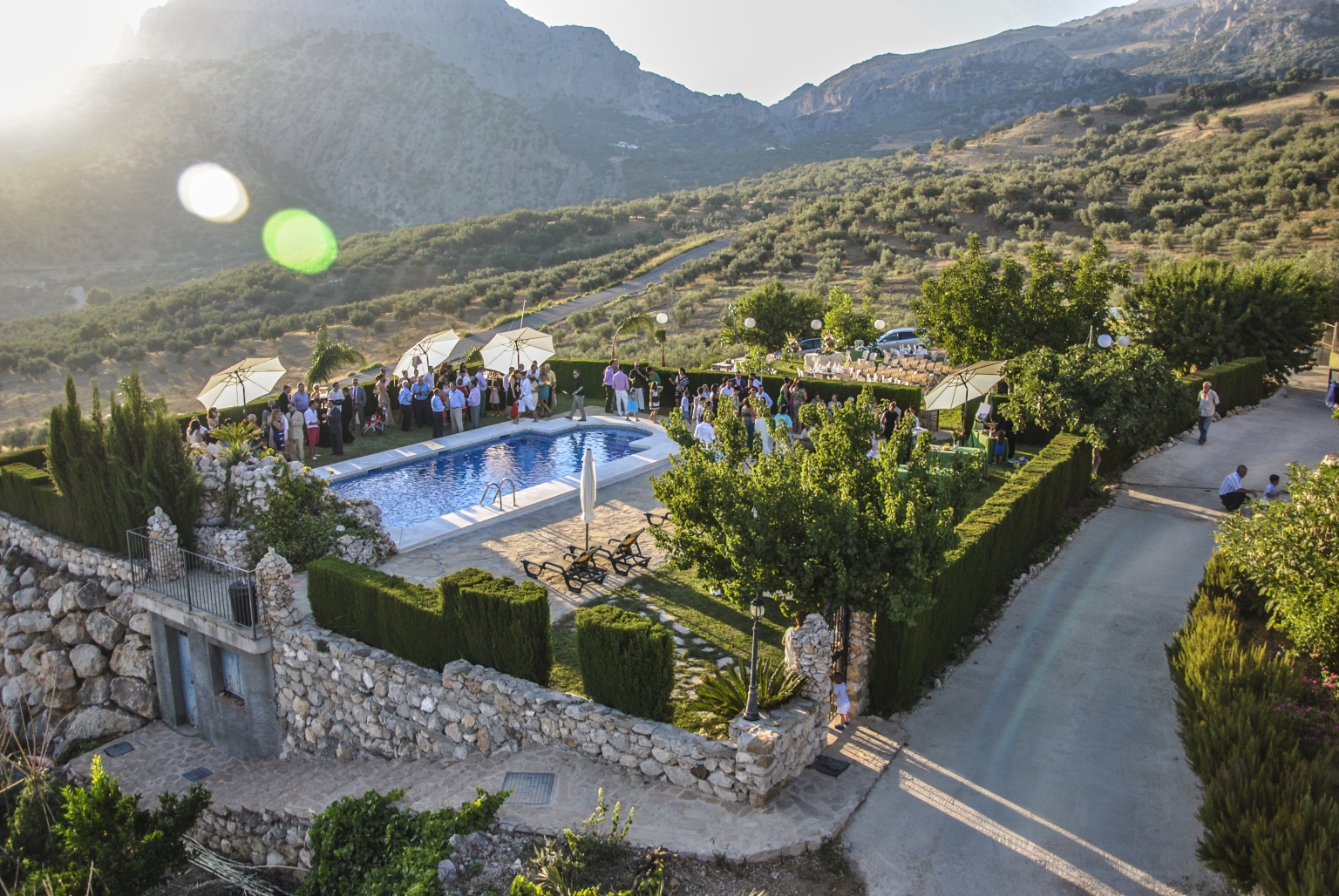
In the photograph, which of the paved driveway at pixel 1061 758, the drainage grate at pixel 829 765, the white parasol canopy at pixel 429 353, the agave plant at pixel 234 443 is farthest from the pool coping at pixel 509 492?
the paved driveway at pixel 1061 758

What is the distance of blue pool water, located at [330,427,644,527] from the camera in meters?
16.9

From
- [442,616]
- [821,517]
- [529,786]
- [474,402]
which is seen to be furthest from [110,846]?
[474,402]

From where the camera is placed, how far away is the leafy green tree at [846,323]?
87.8 ft

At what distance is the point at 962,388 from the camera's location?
685 inches

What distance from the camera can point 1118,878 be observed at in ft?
23.5

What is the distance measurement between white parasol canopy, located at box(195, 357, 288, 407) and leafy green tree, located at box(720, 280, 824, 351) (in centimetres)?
1422

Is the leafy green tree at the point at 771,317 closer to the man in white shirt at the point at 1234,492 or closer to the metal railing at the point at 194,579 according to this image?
the man in white shirt at the point at 1234,492

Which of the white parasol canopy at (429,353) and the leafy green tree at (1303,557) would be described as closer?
the leafy green tree at (1303,557)

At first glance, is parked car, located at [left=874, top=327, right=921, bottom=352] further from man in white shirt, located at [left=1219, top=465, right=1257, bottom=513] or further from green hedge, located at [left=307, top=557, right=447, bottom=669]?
green hedge, located at [left=307, top=557, right=447, bottom=669]

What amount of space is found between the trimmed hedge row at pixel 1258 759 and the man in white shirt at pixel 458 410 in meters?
16.2

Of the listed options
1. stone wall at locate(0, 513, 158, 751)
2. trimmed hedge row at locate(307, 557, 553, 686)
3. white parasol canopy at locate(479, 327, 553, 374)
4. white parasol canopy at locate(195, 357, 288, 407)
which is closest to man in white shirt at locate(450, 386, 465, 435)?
white parasol canopy at locate(479, 327, 553, 374)

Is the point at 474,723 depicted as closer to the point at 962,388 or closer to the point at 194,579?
the point at 194,579

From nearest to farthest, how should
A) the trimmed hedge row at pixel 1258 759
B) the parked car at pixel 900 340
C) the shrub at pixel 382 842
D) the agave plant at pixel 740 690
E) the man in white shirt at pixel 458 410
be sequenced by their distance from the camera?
the trimmed hedge row at pixel 1258 759 → the shrub at pixel 382 842 → the agave plant at pixel 740 690 → the man in white shirt at pixel 458 410 → the parked car at pixel 900 340

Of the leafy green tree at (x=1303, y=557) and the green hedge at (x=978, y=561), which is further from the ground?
the leafy green tree at (x=1303, y=557)
